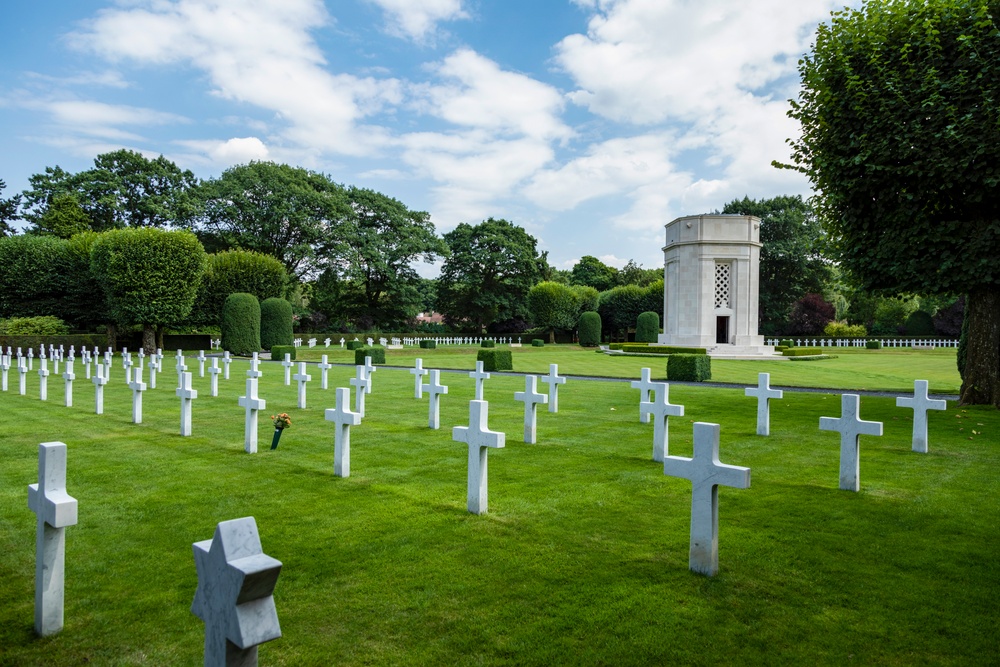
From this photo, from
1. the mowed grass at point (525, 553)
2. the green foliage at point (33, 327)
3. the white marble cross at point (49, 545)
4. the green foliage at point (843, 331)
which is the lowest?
the mowed grass at point (525, 553)

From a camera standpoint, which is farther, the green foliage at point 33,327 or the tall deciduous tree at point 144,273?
the tall deciduous tree at point 144,273

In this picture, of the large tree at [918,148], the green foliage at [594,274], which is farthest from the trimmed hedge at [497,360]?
the green foliage at [594,274]

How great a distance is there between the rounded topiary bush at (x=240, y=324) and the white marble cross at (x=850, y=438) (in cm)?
2931

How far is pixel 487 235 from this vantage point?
5594cm

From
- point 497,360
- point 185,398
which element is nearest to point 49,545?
point 185,398

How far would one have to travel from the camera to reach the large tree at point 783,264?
54.5 metres

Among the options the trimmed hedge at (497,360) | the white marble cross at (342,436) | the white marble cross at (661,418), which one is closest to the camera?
the white marble cross at (342,436)

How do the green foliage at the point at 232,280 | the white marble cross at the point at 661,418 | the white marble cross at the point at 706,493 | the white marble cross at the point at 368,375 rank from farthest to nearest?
the green foliage at the point at 232,280
the white marble cross at the point at 368,375
the white marble cross at the point at 661,418
the white marble cross at the point at 706,493

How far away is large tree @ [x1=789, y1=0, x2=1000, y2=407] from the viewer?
10445mm

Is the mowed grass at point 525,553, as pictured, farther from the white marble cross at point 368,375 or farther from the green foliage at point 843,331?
the green foliage at point 843,331

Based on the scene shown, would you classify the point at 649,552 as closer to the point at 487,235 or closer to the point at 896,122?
the point at 896,122

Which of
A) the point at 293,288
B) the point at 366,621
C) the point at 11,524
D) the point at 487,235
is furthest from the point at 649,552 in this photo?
the point at 487,235

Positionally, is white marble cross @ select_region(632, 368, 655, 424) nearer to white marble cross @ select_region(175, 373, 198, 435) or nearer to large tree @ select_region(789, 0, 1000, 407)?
large tree @ select_region(789, 0, 1000, 407)

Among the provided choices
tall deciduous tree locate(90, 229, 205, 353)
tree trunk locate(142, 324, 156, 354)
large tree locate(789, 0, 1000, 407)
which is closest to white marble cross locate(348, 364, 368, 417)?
large tree locate(789, 0, 1000, 407)
